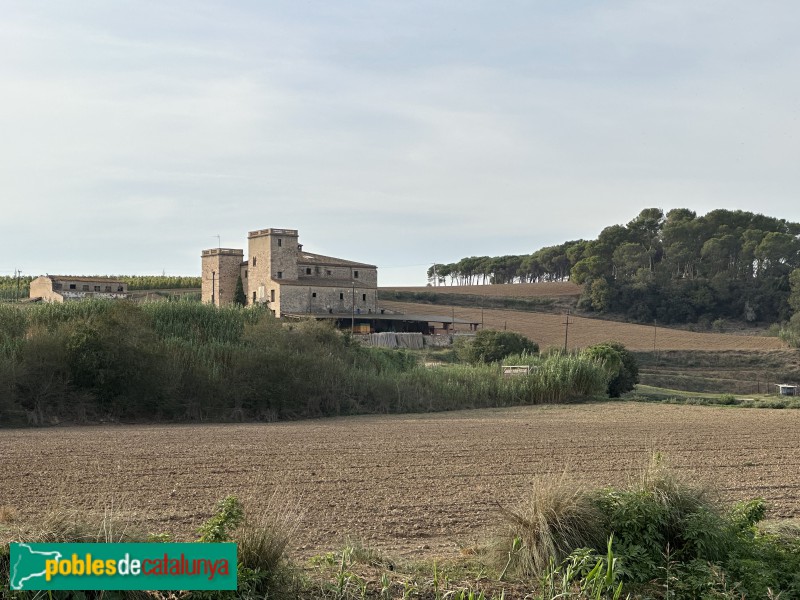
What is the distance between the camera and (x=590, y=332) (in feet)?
270

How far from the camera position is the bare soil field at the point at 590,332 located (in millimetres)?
75375

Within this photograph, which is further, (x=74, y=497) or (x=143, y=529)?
(x=74, y=497)

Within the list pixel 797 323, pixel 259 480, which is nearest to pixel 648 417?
pixel 259 480

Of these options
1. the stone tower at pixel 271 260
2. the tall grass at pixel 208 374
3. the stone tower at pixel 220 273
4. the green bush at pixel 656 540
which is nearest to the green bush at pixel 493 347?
the tall grass at pixel 208 374

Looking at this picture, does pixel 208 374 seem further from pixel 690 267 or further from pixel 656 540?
pixel 690 267

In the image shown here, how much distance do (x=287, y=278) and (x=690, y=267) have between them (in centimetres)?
5776

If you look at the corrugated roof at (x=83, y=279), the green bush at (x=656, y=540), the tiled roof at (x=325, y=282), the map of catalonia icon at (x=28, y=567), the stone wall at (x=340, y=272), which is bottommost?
the green bush at (x=656, y=540)

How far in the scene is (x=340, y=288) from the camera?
72.7 metres

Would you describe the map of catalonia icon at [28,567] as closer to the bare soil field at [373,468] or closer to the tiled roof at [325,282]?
the bare soil field at [373,468]

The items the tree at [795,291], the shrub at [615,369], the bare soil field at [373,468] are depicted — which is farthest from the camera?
the tree at [795,291]

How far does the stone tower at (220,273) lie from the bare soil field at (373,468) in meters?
44.8

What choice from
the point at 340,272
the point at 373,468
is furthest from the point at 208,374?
the point at 340,272

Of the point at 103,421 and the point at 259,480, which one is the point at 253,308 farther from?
the point at 259,480

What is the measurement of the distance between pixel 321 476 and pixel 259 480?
1.25 meters
